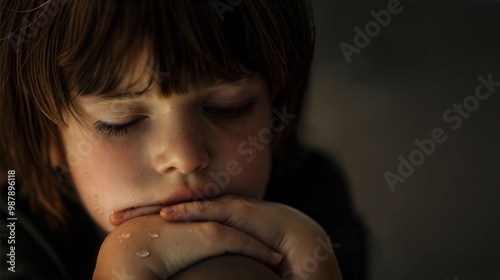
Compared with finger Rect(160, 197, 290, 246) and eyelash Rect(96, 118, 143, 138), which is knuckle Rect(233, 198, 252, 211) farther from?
eyelash Rect(96, 118, 143, 138)

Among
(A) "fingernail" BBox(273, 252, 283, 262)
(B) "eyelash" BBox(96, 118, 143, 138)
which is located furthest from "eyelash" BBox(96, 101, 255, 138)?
(A) "fingernail" BBox(273, 252, 283, 262)

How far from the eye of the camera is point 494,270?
517mm

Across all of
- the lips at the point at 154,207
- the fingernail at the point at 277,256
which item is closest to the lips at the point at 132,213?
the lips at the point at 154,207

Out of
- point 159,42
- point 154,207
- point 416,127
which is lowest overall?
point 416,127

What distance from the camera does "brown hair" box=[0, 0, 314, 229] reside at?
0.41m

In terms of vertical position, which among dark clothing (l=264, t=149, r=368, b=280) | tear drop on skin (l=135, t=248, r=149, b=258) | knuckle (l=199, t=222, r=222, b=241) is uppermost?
tear drop on skin (l=135, t=248, r=149, b=258)

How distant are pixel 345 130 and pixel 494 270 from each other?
0.65ft

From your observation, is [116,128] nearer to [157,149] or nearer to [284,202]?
[157,149]

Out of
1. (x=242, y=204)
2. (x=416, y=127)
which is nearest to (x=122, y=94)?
(x=242, y=204)

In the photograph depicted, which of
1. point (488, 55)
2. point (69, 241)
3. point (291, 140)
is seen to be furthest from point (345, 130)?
point (69, 241)

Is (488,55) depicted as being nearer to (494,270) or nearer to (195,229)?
(494,270)

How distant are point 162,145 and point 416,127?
0.23m

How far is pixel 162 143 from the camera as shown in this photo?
1.42 ft

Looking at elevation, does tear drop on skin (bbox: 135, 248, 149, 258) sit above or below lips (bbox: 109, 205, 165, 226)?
below
